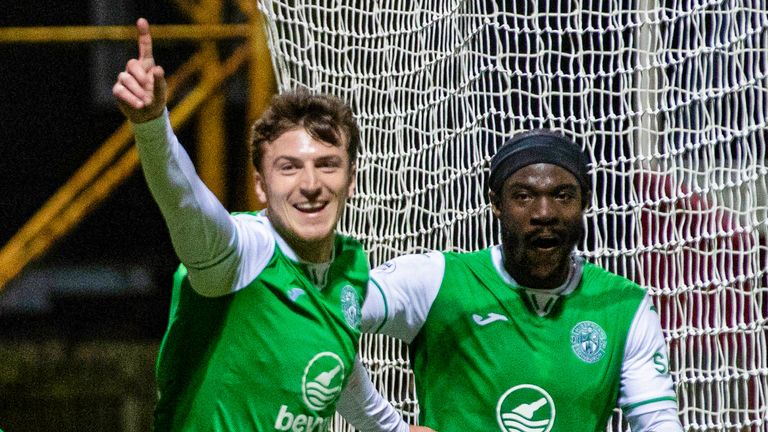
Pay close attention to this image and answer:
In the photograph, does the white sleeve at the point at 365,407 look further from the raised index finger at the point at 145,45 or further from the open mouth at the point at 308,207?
A: the raised index finger at the point at 145,45

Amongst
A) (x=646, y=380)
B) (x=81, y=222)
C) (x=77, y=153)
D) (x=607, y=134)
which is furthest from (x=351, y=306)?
(x=77, y=153)

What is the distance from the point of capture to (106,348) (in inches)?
212

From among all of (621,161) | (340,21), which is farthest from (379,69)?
(621,161)

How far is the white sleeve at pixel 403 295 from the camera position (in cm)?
229

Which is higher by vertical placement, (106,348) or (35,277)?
(35,277)

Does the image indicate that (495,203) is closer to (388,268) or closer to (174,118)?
(388,268)

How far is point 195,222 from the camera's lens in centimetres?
177

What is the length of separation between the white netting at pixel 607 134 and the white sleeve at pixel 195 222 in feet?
4.00

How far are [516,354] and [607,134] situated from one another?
850mm

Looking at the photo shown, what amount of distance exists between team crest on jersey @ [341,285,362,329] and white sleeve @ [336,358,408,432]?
19 centimetres

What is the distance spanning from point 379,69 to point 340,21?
186 mm

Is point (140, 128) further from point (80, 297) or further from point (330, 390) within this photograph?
point (80, 297)

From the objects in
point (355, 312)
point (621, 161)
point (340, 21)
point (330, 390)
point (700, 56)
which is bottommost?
point (330, 390)

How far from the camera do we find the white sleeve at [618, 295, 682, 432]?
232 centimetres
